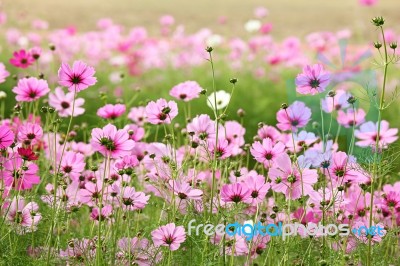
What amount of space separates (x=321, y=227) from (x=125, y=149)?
43cm

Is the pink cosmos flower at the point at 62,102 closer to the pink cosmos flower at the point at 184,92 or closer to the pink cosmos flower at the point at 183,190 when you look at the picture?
the pink cosmos flower at the point at 184,92

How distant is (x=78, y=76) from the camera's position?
1502mm

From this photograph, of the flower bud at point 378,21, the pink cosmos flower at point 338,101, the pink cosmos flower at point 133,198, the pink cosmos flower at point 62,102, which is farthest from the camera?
the pink cosmos flower at point 62,102

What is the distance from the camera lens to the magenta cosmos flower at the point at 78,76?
1.49m

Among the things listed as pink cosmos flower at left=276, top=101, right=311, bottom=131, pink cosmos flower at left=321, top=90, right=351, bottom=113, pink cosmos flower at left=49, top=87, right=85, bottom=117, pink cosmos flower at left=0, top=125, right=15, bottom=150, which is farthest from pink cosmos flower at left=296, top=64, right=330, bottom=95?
pink cosmos flower at left=49, top=87, right=85, bottom=117

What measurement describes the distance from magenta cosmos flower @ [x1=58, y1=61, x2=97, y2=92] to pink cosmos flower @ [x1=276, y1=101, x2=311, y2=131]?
0.42 meters

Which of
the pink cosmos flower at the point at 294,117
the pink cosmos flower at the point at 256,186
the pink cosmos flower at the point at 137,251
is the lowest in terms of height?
the pink cosmos flower at the point at 137,251

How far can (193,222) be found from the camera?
5.15 feet

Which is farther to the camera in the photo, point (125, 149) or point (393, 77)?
point (393, 77)

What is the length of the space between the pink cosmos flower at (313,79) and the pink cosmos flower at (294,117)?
12 centimetres

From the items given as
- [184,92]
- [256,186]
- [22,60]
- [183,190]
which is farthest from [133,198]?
[22,60]

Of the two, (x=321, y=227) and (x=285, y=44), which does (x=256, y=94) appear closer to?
(x=285, y=44)

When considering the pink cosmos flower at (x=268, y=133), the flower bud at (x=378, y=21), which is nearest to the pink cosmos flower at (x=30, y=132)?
the pink cosmos flower at (x=268, y=133)

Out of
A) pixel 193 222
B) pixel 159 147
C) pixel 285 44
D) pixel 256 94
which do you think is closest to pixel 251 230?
pixel 193 222
